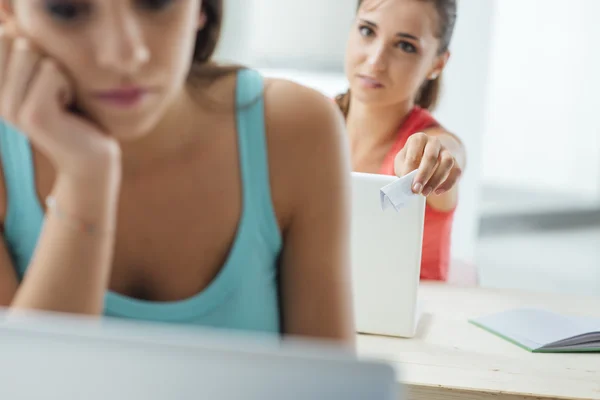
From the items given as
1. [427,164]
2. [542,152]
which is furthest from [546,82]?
[427,164]

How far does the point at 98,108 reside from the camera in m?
0.86

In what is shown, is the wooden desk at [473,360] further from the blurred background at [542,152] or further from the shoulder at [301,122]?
the blurred background at [542,152]

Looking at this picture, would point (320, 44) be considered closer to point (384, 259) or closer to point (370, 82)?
point (370, 82)

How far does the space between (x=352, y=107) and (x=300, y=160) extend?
32 cm

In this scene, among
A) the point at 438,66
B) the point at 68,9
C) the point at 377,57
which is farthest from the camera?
the point at 438,66

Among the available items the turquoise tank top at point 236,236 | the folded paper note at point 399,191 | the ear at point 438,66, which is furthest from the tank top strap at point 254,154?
the ear at point 438,66

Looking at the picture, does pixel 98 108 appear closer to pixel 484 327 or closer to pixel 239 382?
pixel 239 382

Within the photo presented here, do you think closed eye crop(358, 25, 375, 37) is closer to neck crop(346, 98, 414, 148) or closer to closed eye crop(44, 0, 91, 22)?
neck crop(346, 98, 414, 148)

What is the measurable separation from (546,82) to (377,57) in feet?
11.2

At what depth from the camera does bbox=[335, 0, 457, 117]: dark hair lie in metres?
1.27

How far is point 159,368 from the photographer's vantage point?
1.93 feet

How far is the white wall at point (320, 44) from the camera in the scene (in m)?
1.16

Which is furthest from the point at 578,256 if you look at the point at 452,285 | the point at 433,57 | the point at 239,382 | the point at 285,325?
the point at 239,382

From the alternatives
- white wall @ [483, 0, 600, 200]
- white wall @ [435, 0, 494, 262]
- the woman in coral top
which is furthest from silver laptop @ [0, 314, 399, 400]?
white wall @ [483, 0, 600, 200]
